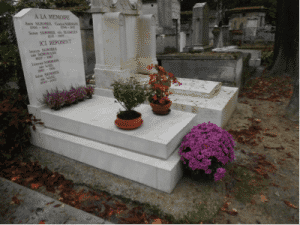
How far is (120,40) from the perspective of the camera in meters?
4.93

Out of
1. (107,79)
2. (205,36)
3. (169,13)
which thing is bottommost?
(107,79)

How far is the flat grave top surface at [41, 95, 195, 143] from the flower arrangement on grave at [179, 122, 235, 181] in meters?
0.29

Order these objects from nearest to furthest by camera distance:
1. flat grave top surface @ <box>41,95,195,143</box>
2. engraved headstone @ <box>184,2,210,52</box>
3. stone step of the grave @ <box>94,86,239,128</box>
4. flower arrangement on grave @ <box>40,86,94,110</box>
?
flat grave top surface @ <box>41,95,195,143</box>
flower arrangement on grave @ <box>40,86,94,110</box>
stone step of the grave @ <box>94,86,239,128</box>
engraved headstone @ <box>184,2,210,52</box>

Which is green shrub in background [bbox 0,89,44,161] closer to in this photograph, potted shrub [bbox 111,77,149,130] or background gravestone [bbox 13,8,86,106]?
background gravestone [bbox 13,8,86,106]

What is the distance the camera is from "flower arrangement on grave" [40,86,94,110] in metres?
3.97

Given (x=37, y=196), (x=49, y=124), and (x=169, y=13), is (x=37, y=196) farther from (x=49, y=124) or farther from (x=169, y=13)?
(x=169, y=13)

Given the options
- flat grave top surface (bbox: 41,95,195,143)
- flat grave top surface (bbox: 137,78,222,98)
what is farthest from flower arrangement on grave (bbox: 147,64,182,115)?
flat grave top surface (bbox: 137,78,222,98)

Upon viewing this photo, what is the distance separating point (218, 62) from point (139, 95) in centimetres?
418

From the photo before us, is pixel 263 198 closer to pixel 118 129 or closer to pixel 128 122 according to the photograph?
pixel 128 122

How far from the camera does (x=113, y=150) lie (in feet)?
10.8

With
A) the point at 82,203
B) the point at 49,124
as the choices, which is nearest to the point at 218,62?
the point at 49,124

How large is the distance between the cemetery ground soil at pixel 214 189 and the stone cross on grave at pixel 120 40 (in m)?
2.35

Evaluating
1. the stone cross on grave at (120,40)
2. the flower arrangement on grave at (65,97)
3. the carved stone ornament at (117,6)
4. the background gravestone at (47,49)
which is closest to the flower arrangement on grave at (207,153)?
Answer: the flower arrangement on grave at (65,97)

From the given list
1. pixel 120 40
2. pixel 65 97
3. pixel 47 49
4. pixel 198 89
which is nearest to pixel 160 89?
pixel 198 89
